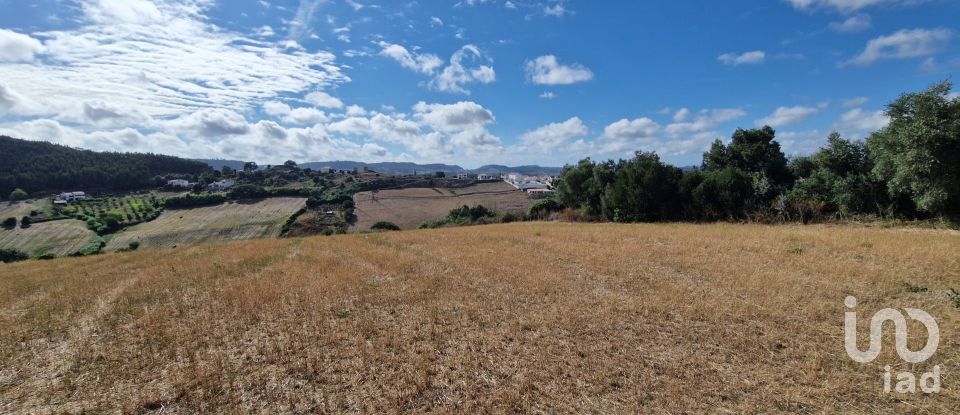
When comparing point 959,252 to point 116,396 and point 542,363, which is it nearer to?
point 542,363

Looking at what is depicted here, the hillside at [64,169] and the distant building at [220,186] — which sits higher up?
the hillside at [64,169]

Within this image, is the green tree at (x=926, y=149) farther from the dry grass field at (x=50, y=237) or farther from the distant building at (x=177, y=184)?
the distant building at (x=177, y=184)

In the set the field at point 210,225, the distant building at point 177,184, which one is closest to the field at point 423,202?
the field at point 210,225

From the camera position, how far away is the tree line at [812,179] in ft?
51.1

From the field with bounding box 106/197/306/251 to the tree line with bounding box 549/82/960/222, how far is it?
55476 millimetres

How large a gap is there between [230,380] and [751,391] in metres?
7.59

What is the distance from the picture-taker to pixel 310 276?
41.0ft

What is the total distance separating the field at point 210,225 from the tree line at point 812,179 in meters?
55.5

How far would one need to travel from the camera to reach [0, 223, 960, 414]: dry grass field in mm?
5238

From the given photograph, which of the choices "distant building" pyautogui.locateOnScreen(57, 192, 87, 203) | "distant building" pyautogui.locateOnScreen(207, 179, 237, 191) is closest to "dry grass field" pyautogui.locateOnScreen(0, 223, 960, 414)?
"distant building" pyautogui.locateOnScreen(57, 192, 87, 203)

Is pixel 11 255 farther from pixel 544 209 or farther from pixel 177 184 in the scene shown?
pixel 177 184

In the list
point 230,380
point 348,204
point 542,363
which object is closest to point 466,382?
point 542,363

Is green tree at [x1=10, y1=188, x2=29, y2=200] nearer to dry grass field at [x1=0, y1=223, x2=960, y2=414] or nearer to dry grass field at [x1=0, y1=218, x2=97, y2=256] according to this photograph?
dry grass field at [x1=0, y1=218, x2=97, y2=256]

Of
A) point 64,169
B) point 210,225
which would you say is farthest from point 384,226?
point 64,169
